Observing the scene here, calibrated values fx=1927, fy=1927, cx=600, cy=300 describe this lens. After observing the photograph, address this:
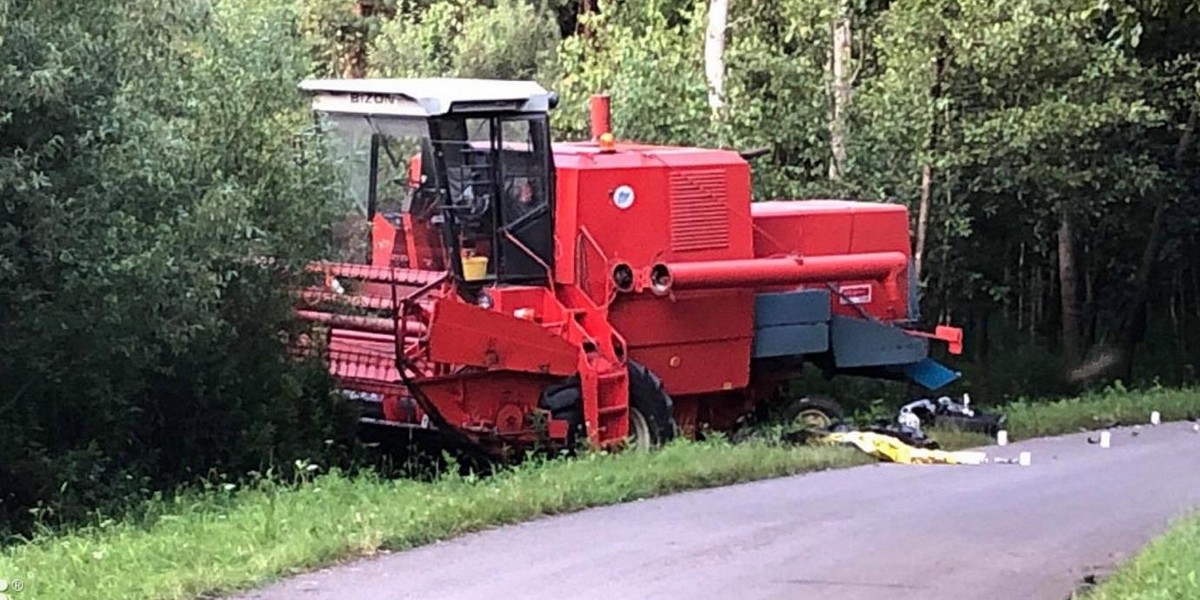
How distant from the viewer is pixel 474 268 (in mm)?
16031

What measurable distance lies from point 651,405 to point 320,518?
5715 mm

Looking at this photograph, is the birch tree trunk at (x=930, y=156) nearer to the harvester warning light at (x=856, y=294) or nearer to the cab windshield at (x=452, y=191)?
the harvester warning light at (x=856, y=294)

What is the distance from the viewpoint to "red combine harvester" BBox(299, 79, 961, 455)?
15.7m

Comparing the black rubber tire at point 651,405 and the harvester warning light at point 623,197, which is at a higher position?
the harvester warning light at point 623,197

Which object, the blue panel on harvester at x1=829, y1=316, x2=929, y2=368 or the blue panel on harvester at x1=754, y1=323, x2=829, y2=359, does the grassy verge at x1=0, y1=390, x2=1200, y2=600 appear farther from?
the blue panel on harvester at x1=829, y1=316, x2=929, y2=368

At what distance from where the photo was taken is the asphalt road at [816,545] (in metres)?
9.42

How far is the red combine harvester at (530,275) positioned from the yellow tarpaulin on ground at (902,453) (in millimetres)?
1695

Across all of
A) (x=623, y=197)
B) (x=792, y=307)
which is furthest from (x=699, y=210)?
(x=792, y=307)

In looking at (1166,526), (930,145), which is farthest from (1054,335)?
(1166,526)

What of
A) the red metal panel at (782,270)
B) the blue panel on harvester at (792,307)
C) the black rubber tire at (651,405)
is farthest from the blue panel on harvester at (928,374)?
the black rubber tire at (651,405)

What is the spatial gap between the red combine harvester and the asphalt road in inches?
110

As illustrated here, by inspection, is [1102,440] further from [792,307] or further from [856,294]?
[792,307]

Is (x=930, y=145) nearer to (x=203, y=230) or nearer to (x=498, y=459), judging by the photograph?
(x=498, y=459)

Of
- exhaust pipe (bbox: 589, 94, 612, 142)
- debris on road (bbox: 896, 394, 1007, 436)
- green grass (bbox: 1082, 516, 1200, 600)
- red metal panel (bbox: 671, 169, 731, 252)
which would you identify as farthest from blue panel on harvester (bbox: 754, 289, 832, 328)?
green grass (bbox: 1082, 516, 1200, 600)
